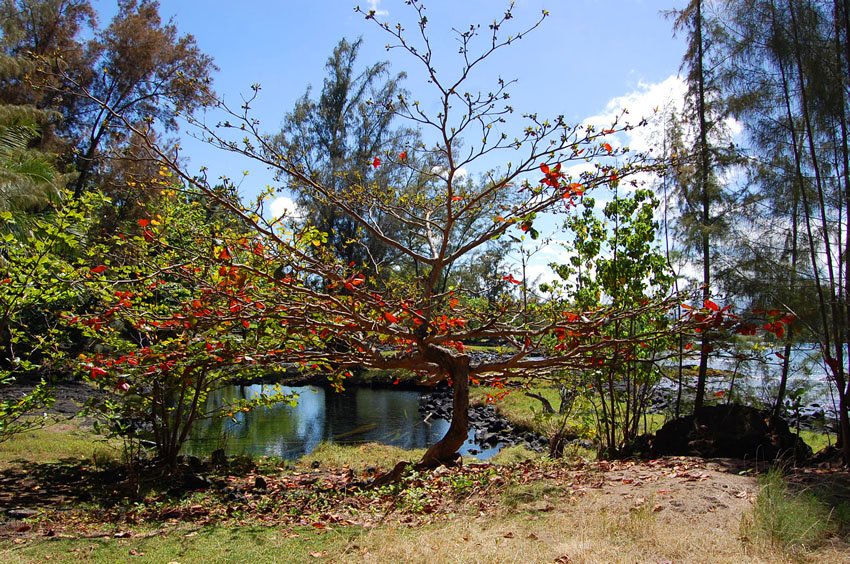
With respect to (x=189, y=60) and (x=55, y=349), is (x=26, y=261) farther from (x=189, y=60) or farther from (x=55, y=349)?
(x=189, y=60)

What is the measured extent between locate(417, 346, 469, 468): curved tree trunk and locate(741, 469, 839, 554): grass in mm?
2718

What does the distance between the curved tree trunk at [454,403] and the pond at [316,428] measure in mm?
3167

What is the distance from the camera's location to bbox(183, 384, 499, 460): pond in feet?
36.6

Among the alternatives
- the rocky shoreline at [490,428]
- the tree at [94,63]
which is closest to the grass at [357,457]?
the rocky shoreline at [490,428]

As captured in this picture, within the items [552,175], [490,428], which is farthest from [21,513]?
[490,428]

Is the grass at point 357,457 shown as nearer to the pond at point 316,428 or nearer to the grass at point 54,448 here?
the pond at point 316,428

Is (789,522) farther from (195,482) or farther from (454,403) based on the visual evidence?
(195,482)

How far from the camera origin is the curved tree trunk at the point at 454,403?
5997mm

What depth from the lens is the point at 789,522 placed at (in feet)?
12.3

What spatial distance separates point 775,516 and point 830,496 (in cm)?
112

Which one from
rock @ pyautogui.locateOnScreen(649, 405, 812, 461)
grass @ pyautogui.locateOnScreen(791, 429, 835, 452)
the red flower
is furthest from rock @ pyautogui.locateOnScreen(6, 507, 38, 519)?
grass @ pyautogui.locateOnScreen(791, 429, 835, 452)

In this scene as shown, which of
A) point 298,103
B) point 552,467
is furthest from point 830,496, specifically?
point 298,103

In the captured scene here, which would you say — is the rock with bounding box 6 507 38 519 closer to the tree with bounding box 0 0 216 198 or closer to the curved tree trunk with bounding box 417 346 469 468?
the curved tree trunk with bounding box 417 346 469 468

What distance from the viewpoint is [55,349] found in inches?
251
